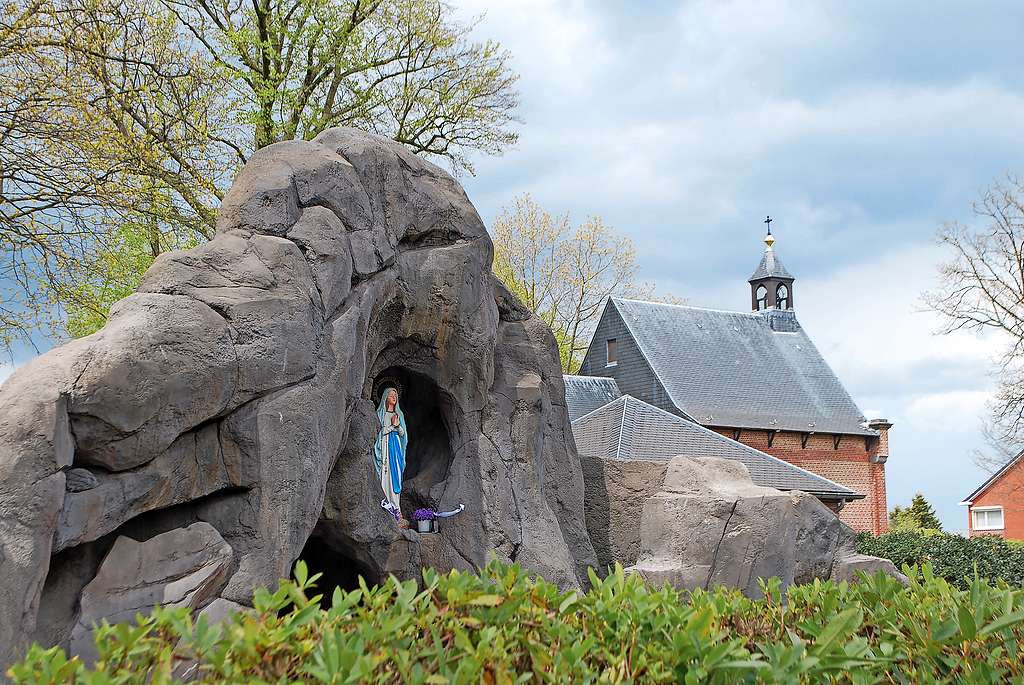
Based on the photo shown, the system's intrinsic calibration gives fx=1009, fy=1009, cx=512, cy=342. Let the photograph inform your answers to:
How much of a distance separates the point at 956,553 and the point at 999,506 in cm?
1728

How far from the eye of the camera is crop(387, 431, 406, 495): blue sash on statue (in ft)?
32.9

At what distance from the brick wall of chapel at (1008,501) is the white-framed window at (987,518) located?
0.37 ft

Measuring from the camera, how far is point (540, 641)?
12.5 feet

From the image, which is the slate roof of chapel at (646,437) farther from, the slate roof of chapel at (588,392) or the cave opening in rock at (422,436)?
the slate roof of chapel at (588,392)

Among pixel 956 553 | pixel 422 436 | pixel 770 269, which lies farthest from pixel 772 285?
pixel 422 436

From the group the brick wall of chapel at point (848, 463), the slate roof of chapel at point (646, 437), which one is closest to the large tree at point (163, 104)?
the slate roof of chapel at point (646, 437)

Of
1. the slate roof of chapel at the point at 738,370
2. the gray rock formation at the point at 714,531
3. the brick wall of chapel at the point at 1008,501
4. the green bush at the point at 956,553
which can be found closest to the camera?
the gray rock formation at the point at 714,531

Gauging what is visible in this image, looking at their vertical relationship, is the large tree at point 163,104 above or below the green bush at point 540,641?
above

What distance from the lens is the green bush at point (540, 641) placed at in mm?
3334

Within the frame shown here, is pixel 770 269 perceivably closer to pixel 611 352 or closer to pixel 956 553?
pixel 611 352

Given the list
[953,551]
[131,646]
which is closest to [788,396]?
[953,551]

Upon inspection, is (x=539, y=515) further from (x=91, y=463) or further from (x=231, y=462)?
(x=91, y=463)

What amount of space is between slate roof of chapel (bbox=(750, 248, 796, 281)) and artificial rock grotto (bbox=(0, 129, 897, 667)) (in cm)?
3193

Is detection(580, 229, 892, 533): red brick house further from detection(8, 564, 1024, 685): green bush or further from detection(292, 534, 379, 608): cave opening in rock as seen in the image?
detection(8, 564, 1024, 685): green bush
